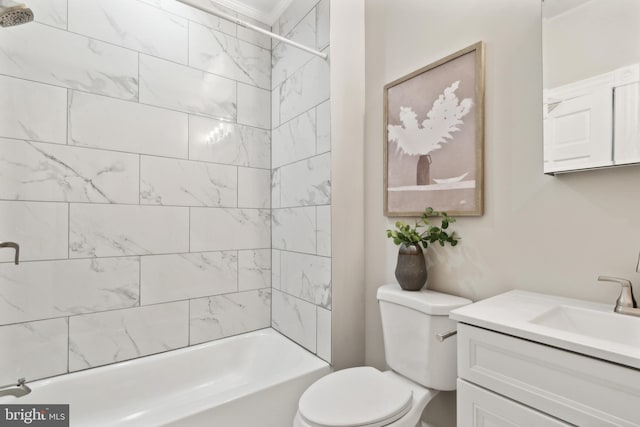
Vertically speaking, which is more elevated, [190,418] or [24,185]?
[24,185]

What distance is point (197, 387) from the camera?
6.21 ft

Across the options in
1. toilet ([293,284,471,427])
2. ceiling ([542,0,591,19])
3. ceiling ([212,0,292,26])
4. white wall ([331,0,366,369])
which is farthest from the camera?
ceiling ([212,0,292,26])

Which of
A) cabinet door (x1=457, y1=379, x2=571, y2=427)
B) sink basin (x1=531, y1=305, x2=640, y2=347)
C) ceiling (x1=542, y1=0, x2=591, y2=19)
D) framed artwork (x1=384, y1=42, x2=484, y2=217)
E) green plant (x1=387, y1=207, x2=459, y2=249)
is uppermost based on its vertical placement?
ceiling (x1=542, y1=0, x2=591, y2=19)

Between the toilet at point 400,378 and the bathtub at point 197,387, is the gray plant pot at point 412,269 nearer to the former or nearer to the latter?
the toilet at point 400,378

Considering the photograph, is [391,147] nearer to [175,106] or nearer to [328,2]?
[328,2]

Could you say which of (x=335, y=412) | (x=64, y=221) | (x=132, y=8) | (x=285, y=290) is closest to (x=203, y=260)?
(x=285, y=290)

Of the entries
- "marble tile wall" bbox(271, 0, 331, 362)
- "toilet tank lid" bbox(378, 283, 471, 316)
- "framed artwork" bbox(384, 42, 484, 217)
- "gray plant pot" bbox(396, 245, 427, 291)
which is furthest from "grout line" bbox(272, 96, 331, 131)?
"toilet tank lid" bbox(378, 283, 471, 316)

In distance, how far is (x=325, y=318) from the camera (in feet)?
5.88

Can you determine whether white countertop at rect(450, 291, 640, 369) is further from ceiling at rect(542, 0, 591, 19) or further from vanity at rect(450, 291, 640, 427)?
ceiling at rect(542, 0, 591, 19)

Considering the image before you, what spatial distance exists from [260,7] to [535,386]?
248 cm

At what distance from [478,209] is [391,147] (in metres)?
0.58

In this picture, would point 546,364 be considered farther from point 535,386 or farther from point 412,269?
point 412,269

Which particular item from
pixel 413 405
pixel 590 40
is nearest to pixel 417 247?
pixel 413 405

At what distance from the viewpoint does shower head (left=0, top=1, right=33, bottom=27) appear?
3.87ft
